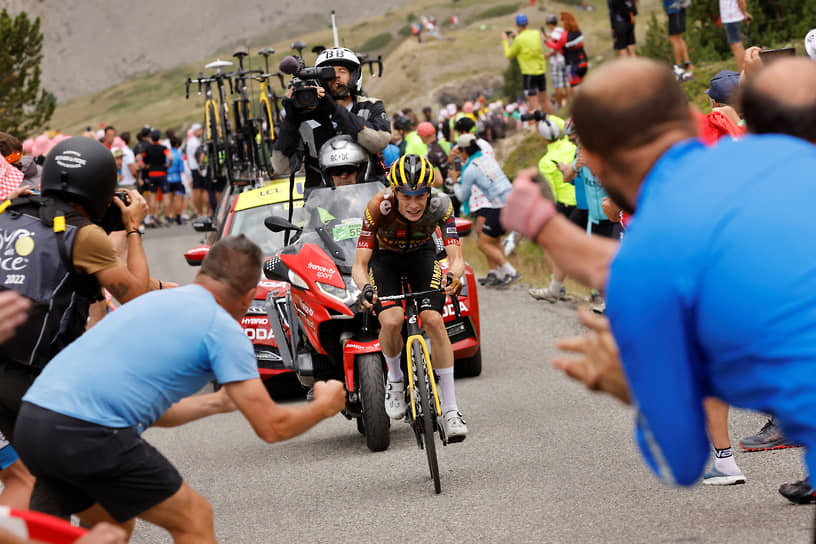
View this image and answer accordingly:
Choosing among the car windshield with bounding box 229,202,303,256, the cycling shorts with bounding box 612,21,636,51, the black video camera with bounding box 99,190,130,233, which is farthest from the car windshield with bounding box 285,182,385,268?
the cycling shorts with bounding box 612,21,636,51

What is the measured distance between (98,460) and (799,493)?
12.0ft

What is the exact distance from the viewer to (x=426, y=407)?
285 inches

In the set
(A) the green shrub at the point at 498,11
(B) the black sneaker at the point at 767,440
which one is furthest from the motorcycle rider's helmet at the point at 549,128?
(A) the green shrub at the point at 498,11

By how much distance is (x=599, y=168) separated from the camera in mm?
2951

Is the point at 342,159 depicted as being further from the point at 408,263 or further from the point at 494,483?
the point at 494,483

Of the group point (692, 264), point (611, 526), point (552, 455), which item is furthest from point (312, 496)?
point (692, 264)

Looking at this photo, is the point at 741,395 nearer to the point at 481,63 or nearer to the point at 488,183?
the point at 488,183

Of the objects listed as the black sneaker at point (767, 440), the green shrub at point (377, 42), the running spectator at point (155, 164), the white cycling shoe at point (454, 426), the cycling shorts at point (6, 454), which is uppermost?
the cycling shorts at point (6, 454)

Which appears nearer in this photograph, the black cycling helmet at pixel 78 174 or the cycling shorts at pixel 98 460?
the cycling shorts at pixel 98 460

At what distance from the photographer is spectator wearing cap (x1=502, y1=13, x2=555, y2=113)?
70.7 ft

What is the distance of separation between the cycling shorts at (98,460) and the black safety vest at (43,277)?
97 cm

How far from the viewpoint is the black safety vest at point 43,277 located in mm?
5125

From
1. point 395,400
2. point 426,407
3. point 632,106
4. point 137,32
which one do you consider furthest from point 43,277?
point 137,32

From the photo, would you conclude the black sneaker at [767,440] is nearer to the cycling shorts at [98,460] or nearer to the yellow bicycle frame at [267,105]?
the cycling shorts at [98,460]
